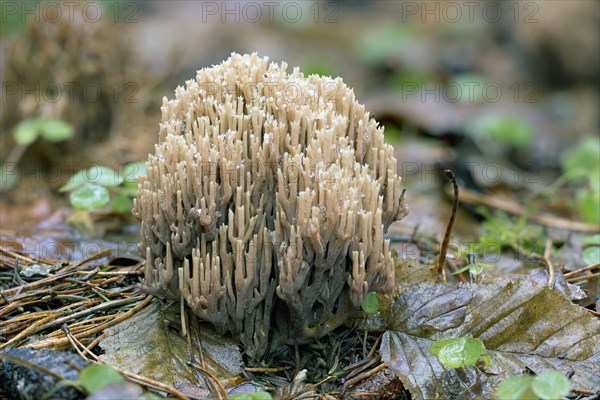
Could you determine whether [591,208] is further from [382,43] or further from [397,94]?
[382,43]

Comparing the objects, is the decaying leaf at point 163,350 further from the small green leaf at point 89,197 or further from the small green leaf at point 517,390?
the small green leaf at point 517,390

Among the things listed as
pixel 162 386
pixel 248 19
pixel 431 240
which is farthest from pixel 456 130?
pixel 248 19

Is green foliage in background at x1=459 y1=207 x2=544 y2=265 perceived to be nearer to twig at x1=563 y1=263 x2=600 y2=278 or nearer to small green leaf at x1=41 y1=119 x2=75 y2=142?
twig at x1=563 y1=263 x2=600 y2=278

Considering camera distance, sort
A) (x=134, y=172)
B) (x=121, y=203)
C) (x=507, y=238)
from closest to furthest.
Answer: (x=134, y=172)
(x=507, y=238)
(x=121, y=203)

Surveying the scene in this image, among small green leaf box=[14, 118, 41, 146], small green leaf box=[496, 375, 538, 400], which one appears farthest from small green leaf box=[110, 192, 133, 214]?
small green leaf box=[496, 375, 538, 400]

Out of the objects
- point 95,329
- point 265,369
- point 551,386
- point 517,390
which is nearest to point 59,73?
point 95,329
